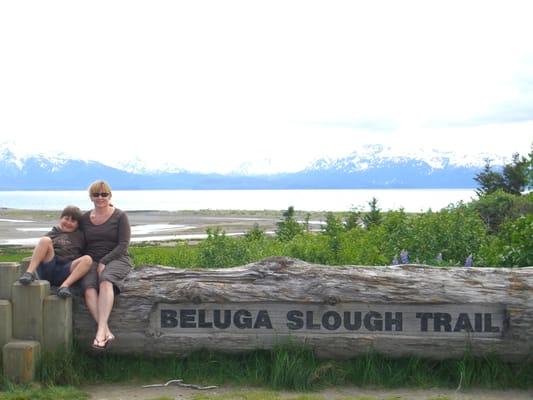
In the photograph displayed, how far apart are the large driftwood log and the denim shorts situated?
30 cm

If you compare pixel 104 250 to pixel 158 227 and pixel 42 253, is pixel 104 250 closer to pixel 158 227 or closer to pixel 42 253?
pixel 42 253

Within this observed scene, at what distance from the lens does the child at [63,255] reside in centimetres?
622

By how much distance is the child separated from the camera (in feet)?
20.4

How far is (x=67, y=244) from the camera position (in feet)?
21.1

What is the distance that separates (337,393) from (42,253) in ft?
9.85

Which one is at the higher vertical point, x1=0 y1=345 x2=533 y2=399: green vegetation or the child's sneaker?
the child's sneaker

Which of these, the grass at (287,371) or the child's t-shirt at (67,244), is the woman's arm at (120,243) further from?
the grass at (287,371)

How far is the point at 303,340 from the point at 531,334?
2084 millimetres

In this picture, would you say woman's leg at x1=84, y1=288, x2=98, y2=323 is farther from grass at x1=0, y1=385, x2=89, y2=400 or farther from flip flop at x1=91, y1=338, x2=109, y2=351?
grass at x1=0, y1=385, x2=89, y2=400

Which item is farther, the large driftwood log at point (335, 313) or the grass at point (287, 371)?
the large driftwood log at point (335, 313)

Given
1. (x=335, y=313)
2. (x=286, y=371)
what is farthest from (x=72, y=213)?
(x=335, y=313)

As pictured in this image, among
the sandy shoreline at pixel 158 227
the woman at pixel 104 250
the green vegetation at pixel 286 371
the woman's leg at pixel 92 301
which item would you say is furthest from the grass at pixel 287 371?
the sandy shoreline at pixel 158 227

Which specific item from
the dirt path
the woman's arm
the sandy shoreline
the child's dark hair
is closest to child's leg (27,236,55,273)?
the child's dark hair

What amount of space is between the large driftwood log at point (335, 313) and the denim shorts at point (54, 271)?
30cm
